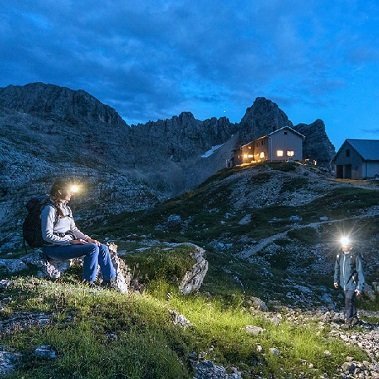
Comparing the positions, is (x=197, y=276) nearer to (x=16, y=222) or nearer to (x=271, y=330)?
(x=271, y=330)

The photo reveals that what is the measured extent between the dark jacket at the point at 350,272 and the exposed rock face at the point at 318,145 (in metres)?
143

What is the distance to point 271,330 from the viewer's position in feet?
41.7

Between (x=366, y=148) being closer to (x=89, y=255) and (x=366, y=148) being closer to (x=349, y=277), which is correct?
(x=349, y=277)

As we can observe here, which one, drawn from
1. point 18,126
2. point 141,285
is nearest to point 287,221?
point 141,285

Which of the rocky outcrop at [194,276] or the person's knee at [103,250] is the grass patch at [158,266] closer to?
the rocky outcrop at [194,276]

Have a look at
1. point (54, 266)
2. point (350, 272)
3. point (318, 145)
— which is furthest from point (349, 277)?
→ point (318, 145)

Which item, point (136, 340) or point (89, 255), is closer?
point (136, 340)

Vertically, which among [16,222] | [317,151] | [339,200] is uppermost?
[317,151]

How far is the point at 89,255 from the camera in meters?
11.7

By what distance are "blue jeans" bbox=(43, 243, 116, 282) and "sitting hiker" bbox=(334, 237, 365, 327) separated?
10.6 meters

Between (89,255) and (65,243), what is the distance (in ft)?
2.50

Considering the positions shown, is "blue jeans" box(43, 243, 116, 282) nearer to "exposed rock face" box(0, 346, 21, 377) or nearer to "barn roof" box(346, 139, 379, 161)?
"exposed rock face" box(0, 346, 21, 377)

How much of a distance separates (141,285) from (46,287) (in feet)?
15.6

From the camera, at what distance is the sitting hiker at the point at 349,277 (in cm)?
1734
